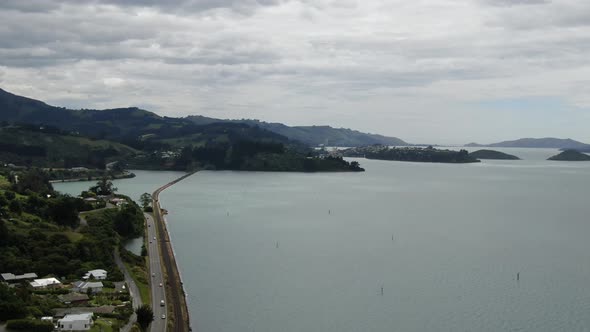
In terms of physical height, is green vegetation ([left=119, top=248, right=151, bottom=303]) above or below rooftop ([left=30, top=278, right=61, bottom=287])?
below

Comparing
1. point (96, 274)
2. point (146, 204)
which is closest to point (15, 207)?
point (96, 274)

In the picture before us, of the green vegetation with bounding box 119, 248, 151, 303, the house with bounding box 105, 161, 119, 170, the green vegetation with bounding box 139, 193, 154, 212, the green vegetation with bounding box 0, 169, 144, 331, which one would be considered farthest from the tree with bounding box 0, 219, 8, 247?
the house with bounding box 105, 161, 119, 170

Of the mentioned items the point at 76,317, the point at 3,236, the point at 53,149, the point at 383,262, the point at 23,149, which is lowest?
the point at 383,262

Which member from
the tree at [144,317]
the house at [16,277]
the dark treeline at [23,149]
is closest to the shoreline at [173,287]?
the tree at [144,317]

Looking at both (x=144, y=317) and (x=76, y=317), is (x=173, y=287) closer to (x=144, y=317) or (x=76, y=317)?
(x=144, y=317)

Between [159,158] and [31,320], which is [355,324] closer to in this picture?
[31,320]

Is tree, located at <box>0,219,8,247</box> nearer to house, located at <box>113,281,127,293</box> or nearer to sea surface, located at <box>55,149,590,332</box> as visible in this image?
house, located at <box>113,281,127,293</box>

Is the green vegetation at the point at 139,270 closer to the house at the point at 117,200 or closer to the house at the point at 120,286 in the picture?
the house at the point at 120,286
